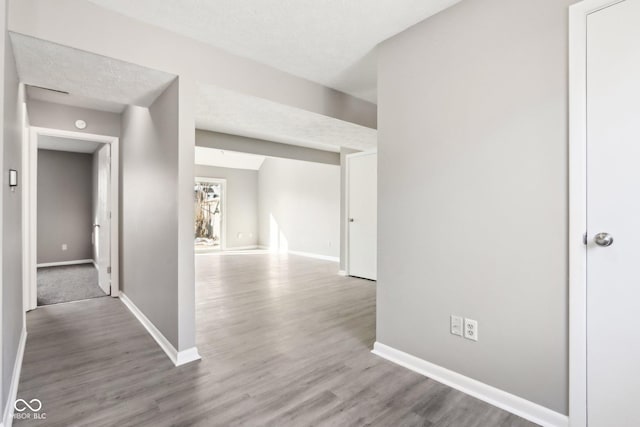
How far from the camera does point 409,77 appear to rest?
2320 mm

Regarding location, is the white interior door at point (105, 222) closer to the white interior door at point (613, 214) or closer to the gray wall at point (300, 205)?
the gray wall at point (300, 205)

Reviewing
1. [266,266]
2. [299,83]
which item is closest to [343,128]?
[299,83]

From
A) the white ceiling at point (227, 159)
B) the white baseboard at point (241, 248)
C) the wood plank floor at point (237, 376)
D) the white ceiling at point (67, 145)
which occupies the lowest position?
the wood plank floor at point (237, 376)

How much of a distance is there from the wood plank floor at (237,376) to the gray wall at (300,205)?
4.00m

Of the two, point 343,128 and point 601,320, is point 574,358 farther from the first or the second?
point 343,128

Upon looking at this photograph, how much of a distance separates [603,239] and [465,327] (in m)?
0.89

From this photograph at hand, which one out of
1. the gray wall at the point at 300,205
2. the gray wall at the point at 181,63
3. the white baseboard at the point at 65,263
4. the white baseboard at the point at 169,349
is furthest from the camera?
the gray wall at the point at 300,205

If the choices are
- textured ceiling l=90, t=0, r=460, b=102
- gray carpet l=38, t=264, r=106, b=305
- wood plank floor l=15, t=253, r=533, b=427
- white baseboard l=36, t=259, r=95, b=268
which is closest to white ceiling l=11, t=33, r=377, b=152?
textured ceiling l=90, t=0, r=460, b=102

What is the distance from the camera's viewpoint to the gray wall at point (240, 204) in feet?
30.2

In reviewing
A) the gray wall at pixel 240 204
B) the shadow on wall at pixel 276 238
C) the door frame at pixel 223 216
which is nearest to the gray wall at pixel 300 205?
the shadow on wall at pixel 276 238

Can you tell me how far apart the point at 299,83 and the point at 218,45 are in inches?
33.5

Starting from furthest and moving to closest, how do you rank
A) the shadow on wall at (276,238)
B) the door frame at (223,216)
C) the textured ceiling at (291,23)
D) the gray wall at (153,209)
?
the door frame at (223,216), the shadow on wall at (276,238), the gray wall at (153,209), the textured ceiling at (291,23)

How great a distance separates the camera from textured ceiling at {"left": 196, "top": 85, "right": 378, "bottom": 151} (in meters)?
2.83

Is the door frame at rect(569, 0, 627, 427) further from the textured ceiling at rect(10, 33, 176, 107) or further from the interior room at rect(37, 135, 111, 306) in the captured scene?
the interior room at rect(37, 135, 111, 306)
